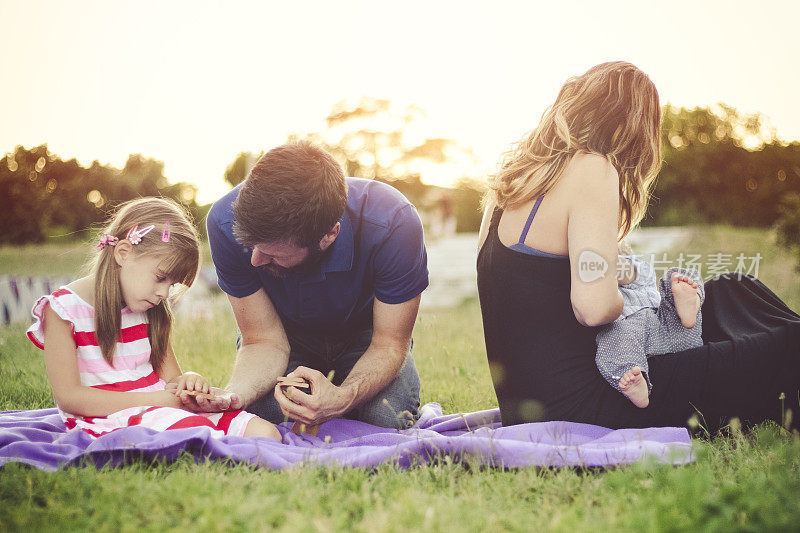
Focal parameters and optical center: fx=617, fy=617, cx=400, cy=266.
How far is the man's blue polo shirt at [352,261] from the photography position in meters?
3.09

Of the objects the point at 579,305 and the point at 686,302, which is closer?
the point at 579,305

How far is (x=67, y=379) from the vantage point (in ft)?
8.87

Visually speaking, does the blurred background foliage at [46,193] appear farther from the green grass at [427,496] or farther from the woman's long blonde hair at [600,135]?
the green grass at [427,496]

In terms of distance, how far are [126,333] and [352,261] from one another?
1.15 meters

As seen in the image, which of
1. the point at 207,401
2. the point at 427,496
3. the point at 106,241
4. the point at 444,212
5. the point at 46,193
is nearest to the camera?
the point at 427,496

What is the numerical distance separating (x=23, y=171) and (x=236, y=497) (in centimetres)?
1614

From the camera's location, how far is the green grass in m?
1.80

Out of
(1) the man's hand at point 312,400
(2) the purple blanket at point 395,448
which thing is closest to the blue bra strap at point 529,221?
(2) the purple blanket at point 395,448

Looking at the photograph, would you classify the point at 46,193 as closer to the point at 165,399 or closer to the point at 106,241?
the point at 106,241

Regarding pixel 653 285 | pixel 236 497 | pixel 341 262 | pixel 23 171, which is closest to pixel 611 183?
pixel 653 285

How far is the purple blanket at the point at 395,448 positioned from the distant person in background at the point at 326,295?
1.01ft

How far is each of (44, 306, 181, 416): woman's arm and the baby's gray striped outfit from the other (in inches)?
83.7

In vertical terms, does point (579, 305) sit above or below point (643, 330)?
above

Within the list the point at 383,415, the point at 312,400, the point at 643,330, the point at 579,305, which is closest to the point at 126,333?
the point at 312,400
